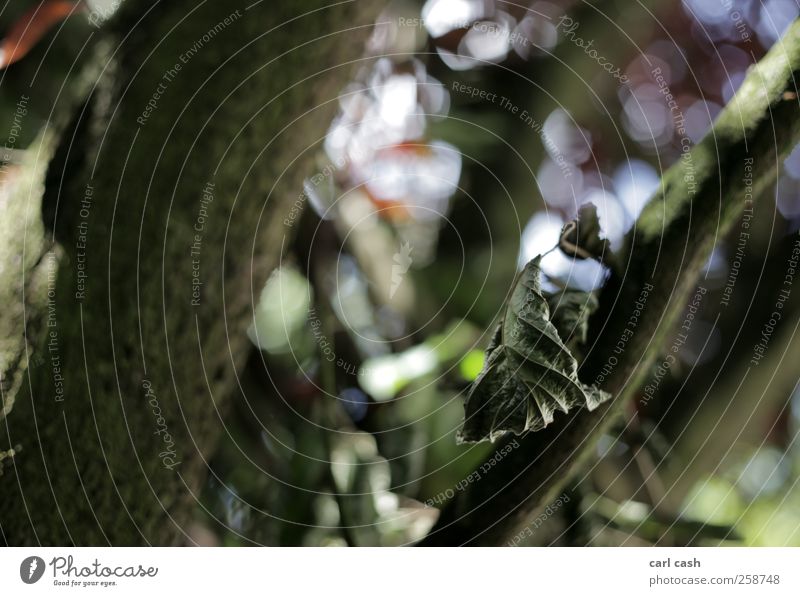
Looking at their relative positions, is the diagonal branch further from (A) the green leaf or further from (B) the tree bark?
(B) the tree bark

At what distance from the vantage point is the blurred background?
0.50 metres

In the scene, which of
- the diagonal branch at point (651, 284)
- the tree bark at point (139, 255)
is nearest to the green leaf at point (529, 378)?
the diagonal branch at point (651, 284)

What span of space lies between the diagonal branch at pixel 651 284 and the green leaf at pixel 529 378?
0.01 metres

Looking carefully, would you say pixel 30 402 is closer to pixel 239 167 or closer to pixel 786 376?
pixel 239 167

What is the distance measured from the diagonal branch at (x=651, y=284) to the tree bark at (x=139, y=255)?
0.60 feet

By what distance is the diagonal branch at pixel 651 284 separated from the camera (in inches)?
16.0

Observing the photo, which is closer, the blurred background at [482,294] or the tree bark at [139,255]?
the tree bark at [139,255]

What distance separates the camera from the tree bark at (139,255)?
336 mm

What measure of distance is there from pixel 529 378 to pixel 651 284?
0.29 feet

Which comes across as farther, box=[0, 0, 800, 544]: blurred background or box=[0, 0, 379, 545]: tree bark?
box=[0, 0, 800, 544]: blurred background

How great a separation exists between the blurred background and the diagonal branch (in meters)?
0.04

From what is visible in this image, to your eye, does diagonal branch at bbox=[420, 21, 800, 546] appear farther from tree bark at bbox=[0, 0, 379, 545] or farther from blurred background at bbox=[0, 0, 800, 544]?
tree bark at bbox=[0, 0, 379, 545]

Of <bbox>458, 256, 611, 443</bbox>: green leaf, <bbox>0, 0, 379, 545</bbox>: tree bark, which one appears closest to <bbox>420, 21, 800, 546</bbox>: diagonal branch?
<bbox>458, 256, 611, 443</bbox>: green leaf

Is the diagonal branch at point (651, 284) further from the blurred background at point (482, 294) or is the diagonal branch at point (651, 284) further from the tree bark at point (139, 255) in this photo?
the tree bark at point (139, 255)
